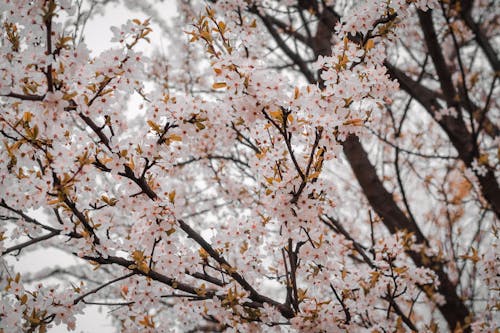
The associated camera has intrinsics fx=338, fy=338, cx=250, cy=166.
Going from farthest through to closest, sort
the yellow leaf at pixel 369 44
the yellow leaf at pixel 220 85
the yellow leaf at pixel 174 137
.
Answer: the yellow leaf at pixel 369 44
the yellow leaf at pixel 174 137
the yellow leaf at pixel 220 85

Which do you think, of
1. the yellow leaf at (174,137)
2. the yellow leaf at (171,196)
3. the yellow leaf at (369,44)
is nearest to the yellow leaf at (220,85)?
the yellow leaf at (174,137)

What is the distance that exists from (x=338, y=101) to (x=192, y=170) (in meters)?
Result: 3.67

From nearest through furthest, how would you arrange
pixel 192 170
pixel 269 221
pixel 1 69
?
pixel 1 69 < pixel 269 221 < pixel 192 170

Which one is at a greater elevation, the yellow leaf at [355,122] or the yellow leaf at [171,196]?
the yellow leaf at [355,122]

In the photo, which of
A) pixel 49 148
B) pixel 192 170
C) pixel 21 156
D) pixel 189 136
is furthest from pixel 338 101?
pixel 192 170

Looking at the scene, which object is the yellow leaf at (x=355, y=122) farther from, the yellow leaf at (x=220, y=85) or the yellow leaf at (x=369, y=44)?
the yellow leaf at (x=220, y=85)

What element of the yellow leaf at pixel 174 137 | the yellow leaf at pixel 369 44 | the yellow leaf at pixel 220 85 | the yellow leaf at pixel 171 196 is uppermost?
the yellow leaf at pixel 369 44

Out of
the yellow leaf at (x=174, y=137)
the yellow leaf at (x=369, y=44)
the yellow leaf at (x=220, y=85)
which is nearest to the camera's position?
the yellow leaf at (x=220, y=85)

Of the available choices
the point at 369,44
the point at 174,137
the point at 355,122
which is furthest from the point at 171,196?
the point at 369,44

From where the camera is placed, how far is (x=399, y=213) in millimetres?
4043

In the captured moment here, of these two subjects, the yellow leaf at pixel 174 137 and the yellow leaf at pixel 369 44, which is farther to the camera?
the yellow leaf at pixel 369 44

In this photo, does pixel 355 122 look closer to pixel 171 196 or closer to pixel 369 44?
pixel 369 44

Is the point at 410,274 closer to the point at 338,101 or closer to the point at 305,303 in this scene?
the point at 305,303

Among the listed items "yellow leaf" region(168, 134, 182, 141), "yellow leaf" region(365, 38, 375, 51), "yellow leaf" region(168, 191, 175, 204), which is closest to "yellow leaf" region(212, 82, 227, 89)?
"yellow leaf" region(168, 134, 182, 141)
